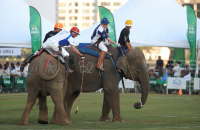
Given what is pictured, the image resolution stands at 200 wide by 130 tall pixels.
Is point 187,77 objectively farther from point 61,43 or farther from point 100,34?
point 61,43

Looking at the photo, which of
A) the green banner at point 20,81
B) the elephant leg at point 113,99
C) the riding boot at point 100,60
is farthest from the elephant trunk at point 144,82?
the green banner at point 20,81

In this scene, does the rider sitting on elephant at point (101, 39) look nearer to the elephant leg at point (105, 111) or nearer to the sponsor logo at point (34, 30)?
the elephant leg at point (105, 111)

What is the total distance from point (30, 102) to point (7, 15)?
91.2 ft

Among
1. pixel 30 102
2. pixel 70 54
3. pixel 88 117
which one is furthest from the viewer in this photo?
pixel 88 117

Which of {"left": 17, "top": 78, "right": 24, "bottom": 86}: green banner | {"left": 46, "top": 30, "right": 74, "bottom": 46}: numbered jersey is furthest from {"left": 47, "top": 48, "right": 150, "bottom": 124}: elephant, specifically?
{"left": 17, "top": 78, "right": 24, "bottom": 86}: green banner

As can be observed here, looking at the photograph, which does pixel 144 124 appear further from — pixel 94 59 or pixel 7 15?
pixel 7 15

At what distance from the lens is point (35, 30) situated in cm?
3706

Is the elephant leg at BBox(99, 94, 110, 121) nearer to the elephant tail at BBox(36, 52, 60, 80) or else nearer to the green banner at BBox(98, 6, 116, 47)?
the elephant tail at BBox(36, 52, 60, 80)

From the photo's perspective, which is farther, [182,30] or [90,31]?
[90,31]

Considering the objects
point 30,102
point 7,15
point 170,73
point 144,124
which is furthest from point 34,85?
point 7,15

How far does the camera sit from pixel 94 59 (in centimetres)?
1539

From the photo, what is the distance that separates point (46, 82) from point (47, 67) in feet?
1.40

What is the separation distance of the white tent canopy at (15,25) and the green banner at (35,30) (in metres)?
0.80

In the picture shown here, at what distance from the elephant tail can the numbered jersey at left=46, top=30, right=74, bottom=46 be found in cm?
68
